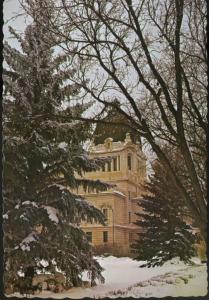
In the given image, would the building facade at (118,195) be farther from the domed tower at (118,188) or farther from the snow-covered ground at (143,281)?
the snow-covered ground at (143,281)

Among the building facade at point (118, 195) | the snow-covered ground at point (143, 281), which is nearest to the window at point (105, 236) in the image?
the building facade at point (118, 195)

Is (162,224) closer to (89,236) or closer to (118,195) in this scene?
(118,195)

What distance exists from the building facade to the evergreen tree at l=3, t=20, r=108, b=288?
5 centimetres

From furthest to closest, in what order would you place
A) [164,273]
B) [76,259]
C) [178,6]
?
[76,259]
[178,6]
[164,273]

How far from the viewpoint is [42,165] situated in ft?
9.75

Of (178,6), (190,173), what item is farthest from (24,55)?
(190,173)

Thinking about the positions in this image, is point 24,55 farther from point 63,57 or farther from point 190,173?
point 190,173

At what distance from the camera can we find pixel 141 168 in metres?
2.76

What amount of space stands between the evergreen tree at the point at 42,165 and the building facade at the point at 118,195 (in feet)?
0.18

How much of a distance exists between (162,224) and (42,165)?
826mm

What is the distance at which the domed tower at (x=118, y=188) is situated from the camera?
104 inches

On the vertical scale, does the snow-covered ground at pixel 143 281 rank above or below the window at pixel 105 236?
below

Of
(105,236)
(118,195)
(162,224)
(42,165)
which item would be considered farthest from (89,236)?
(42,165)

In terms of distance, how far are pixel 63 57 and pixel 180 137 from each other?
0.84 meters
